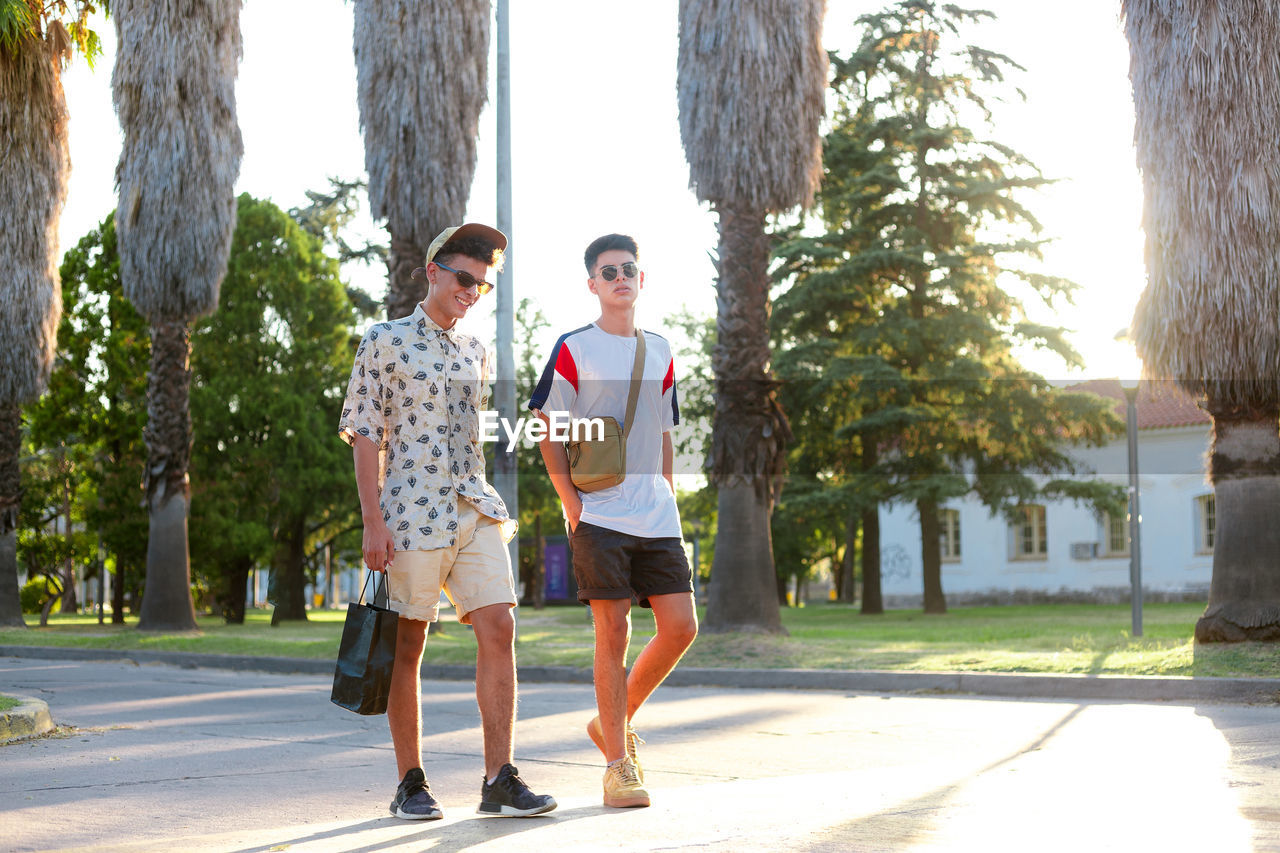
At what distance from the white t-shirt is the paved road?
1.11 m

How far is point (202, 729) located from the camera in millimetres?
8758

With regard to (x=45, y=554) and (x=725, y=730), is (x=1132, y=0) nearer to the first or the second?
(x=725, y=730)

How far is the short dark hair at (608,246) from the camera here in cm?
544

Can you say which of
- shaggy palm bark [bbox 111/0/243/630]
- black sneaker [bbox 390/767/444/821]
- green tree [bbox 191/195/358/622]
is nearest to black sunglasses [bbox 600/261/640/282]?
black sneaker [bbox 390/767/444/821]

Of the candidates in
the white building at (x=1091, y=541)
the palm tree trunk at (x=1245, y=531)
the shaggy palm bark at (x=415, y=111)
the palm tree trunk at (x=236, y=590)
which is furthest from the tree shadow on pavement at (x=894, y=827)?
the white building at (x=1091, y=541)

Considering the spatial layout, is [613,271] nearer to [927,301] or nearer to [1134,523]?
[1134,523]

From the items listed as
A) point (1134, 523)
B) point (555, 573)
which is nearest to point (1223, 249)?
point (1134, 523)

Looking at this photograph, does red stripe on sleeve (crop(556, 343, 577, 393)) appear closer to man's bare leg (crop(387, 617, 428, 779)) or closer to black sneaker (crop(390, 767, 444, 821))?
man's bare leg (crop(387, 617, 428, 779))

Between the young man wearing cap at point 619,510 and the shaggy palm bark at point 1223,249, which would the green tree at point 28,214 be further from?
the young man wearing cap at point 619,510

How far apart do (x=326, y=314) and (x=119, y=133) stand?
41.6 ft

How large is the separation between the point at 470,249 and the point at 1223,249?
945 cm

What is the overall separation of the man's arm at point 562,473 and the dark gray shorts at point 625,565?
0.19ft

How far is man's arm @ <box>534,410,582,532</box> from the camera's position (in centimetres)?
521

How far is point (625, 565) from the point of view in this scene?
521 centimetres
